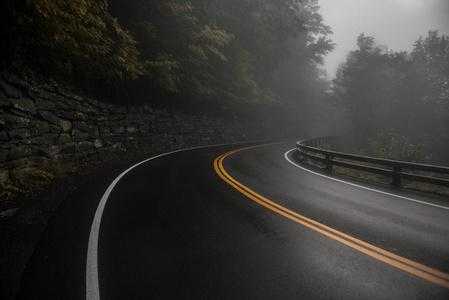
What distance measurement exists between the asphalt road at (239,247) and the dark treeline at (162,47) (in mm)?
5102

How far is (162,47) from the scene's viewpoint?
2088 centimetres

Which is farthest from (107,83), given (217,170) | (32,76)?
(217,170)

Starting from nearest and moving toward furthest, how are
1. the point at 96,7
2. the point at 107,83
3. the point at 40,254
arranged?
the point at 40,254 → the point at 96,7 → the point at 107,83

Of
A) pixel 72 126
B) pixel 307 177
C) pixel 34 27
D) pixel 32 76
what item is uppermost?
pixel 34 27

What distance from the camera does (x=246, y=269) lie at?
192 inches

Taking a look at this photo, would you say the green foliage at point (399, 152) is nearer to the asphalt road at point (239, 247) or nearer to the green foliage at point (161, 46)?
the green foliage at point (161, 46)

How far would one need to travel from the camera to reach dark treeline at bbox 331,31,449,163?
4178cm

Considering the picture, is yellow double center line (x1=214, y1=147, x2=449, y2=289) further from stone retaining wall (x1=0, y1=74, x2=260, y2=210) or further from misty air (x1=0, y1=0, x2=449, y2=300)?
stone retaining wall (x1=0, y1=74, x2=260, y2=210)

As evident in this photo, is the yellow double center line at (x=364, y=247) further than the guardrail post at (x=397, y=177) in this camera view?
No

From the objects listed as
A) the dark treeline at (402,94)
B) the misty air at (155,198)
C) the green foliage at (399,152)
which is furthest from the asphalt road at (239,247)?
the dark treeline at (402,94)

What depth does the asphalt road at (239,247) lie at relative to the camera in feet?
14.3

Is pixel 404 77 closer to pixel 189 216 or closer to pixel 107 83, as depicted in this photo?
pixel 107 83

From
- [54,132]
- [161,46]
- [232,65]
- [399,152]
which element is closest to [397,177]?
[54,132]

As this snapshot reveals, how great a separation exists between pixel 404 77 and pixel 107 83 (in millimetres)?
39672
